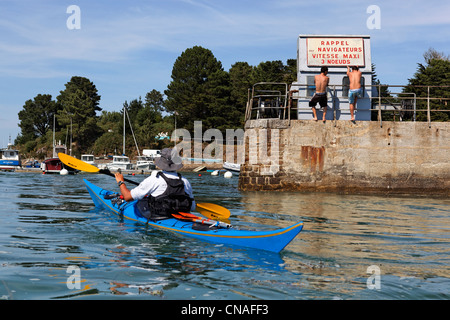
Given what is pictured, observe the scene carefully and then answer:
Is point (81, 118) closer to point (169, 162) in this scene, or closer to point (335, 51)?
point (335, 51)

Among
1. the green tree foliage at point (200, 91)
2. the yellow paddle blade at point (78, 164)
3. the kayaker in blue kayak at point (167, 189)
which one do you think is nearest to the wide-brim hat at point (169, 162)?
the kayaker in blue kayak at point (167, 189)

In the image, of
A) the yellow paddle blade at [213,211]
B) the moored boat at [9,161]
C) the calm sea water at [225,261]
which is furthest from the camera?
the moored boat at [9,161]

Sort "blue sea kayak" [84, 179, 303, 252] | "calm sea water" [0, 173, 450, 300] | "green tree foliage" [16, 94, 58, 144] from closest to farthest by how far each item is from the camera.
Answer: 1. "calm sea water" [0, 173, 450, 300]
2. "blue sea kayak" [84, 179, 303, 252]
3. "green tree foliage" [16, 94, 58, 144]

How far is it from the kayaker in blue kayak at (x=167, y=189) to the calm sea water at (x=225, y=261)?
Result: 503 mm

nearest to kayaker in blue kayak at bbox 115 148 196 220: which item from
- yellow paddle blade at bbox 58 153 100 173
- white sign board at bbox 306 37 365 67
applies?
yellow paddle blade at bbox 58 153 100 173

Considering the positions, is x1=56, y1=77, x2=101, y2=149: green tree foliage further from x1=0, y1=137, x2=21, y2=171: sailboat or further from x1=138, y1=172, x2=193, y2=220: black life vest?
x1=138, y1=172, x2=193, y2=220: black life vest

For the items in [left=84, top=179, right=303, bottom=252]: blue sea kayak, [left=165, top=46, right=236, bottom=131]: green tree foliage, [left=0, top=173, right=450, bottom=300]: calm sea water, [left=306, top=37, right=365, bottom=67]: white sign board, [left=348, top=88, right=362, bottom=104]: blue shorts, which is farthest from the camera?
[left=165, top=46, right=236, bottom=131]: green tree foliage

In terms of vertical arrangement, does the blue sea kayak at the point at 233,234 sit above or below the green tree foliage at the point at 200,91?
below

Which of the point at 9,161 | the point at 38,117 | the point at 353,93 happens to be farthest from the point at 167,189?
the point at 38,117

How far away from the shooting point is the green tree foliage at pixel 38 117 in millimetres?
86750

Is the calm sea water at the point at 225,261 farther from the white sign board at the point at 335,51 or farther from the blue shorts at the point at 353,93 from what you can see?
the white sign board at the point at 335,51

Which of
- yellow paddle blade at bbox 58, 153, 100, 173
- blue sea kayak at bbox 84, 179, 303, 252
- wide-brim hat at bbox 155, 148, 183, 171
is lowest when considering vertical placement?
blue sea kayak at bbox 84, 179, 303, 252

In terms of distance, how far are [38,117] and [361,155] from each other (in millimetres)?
81845

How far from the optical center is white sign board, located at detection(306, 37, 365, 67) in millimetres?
18422
